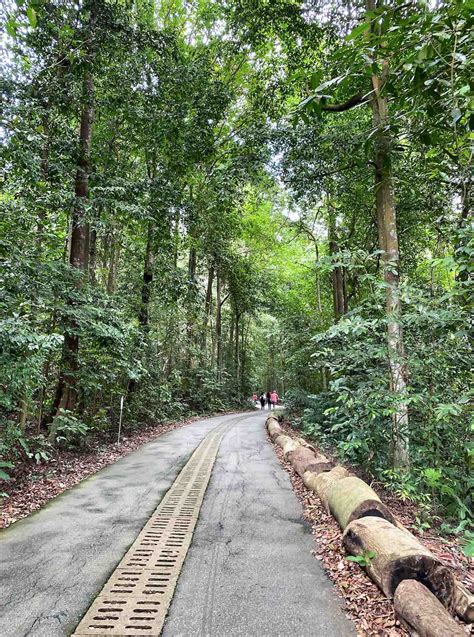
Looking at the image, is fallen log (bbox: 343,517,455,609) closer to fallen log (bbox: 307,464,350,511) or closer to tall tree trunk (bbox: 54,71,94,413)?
fallen log (bbox: 307,464,350,511)

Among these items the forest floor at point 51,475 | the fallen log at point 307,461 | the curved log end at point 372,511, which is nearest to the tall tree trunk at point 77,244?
the forest floor at point 51,475

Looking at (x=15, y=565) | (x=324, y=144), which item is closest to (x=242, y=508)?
(x=15, y=565)

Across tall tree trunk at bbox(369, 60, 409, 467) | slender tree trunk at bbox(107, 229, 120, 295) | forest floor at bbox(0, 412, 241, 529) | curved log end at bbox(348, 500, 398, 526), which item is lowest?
forest floor at bbox(0, 412, 241, 529)

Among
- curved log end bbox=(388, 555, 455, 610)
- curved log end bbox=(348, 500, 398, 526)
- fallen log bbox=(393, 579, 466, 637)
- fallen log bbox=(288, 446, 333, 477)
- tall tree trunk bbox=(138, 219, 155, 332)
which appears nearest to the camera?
fallen log bbox=(393, 579, 466, 637)

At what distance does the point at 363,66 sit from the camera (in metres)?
2.43

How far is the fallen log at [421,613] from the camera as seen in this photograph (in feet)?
7.27

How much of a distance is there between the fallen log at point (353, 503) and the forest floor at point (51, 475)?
150 inches

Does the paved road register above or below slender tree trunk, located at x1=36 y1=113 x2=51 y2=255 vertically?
below

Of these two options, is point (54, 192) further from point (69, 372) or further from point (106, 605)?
point (106, 605)

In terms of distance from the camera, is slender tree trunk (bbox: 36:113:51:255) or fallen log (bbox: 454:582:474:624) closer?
fallen log (bbox: 454:582:474:624)

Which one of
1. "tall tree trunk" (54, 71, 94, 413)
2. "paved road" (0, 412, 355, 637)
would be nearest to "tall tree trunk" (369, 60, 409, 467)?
"paved road" (0, 412, 355, 637)

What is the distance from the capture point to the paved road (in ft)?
8.57

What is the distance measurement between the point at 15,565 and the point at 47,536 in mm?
653

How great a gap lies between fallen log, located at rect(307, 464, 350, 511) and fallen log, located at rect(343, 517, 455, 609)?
1.61m
